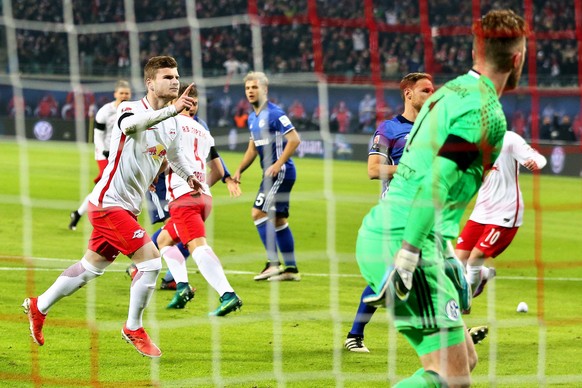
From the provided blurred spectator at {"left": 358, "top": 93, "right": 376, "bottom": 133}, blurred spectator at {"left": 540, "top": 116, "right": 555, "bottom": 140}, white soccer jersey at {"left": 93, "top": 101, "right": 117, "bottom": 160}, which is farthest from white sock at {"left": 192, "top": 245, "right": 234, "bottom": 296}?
blurred spectator at {"left": 540, "top": 116, "right": 555, "bottom": 140}

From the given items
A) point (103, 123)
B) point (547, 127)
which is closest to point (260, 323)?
point (103, 123)

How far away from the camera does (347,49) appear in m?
28.2

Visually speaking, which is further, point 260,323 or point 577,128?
point 577,128

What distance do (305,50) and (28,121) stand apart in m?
8.85

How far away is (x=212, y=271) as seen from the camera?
8203mm

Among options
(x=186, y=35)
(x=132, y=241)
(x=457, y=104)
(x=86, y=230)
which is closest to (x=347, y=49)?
(x=186, y=35)

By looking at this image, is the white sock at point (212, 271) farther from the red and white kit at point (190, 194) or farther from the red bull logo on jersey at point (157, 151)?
the red bull logo on jersey at point (157, 151)

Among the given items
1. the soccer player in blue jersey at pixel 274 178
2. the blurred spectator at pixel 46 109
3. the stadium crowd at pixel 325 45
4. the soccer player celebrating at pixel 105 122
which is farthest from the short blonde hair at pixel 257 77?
the blurred spectator at pixel 46 109

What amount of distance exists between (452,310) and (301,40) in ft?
80.2

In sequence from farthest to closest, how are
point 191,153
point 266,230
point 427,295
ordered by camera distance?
1. point 266,230
2. point 191,153
3. point 427,295

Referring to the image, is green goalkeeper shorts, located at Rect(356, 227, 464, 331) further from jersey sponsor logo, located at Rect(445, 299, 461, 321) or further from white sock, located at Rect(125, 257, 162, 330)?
white sock, located at Rect(125, 257, 162, 330)

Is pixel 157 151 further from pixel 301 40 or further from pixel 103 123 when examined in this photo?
pixel 301 40

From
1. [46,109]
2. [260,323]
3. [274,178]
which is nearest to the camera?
[260,323]

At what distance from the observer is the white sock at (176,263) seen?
29.3ft
